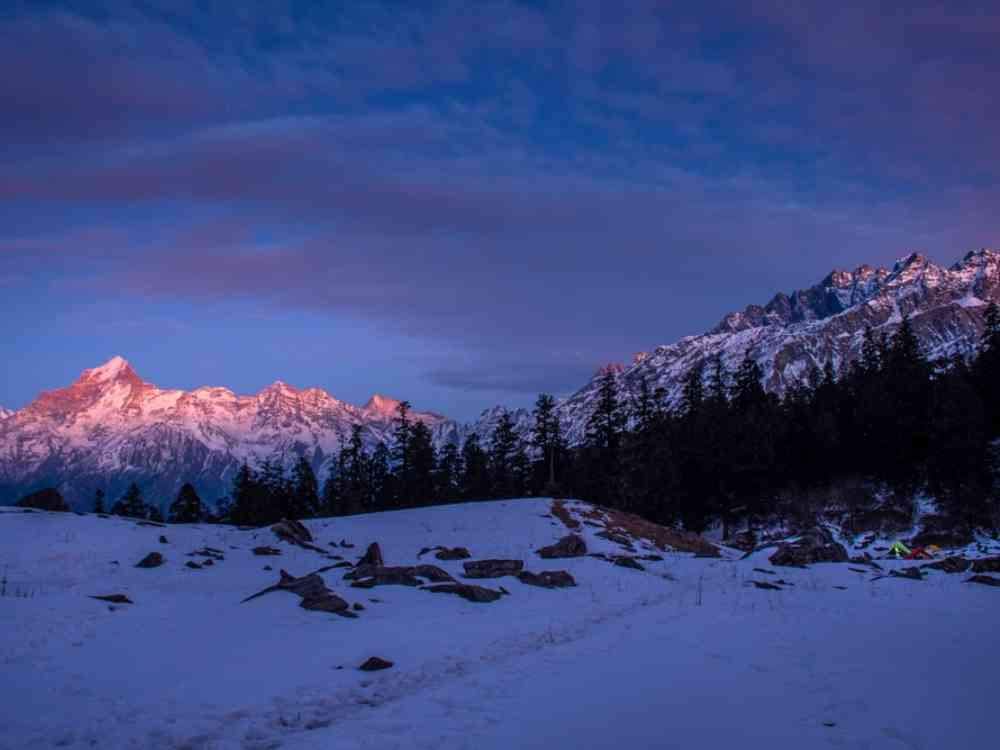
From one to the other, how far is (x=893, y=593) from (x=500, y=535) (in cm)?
1827

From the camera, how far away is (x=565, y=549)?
103 feet

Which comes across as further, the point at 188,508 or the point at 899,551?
the point at 188,508

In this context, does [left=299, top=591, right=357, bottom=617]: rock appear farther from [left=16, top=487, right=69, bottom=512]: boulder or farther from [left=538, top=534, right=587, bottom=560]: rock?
[left=16, top=487, right=69, bottom=512]: boulder

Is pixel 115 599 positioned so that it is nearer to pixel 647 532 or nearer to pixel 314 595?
pixel 314 595

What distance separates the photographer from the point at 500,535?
35219 millimetres

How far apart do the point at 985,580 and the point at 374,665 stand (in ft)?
79.6

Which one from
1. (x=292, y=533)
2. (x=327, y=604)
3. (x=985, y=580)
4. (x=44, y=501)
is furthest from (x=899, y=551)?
(x=44, y=501)

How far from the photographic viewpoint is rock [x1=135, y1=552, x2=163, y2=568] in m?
23.8

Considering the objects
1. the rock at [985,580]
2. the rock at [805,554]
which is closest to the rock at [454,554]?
the rock at [805,554]

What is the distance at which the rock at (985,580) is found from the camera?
24.9 meters

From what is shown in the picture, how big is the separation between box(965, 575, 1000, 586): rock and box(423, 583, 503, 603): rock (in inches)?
737

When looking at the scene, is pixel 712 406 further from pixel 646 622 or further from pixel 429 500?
pixel 646 622

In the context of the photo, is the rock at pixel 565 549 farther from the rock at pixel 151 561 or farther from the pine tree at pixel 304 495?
the pine tree at pixel 304 495

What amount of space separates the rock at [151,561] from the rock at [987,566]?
112 feet
